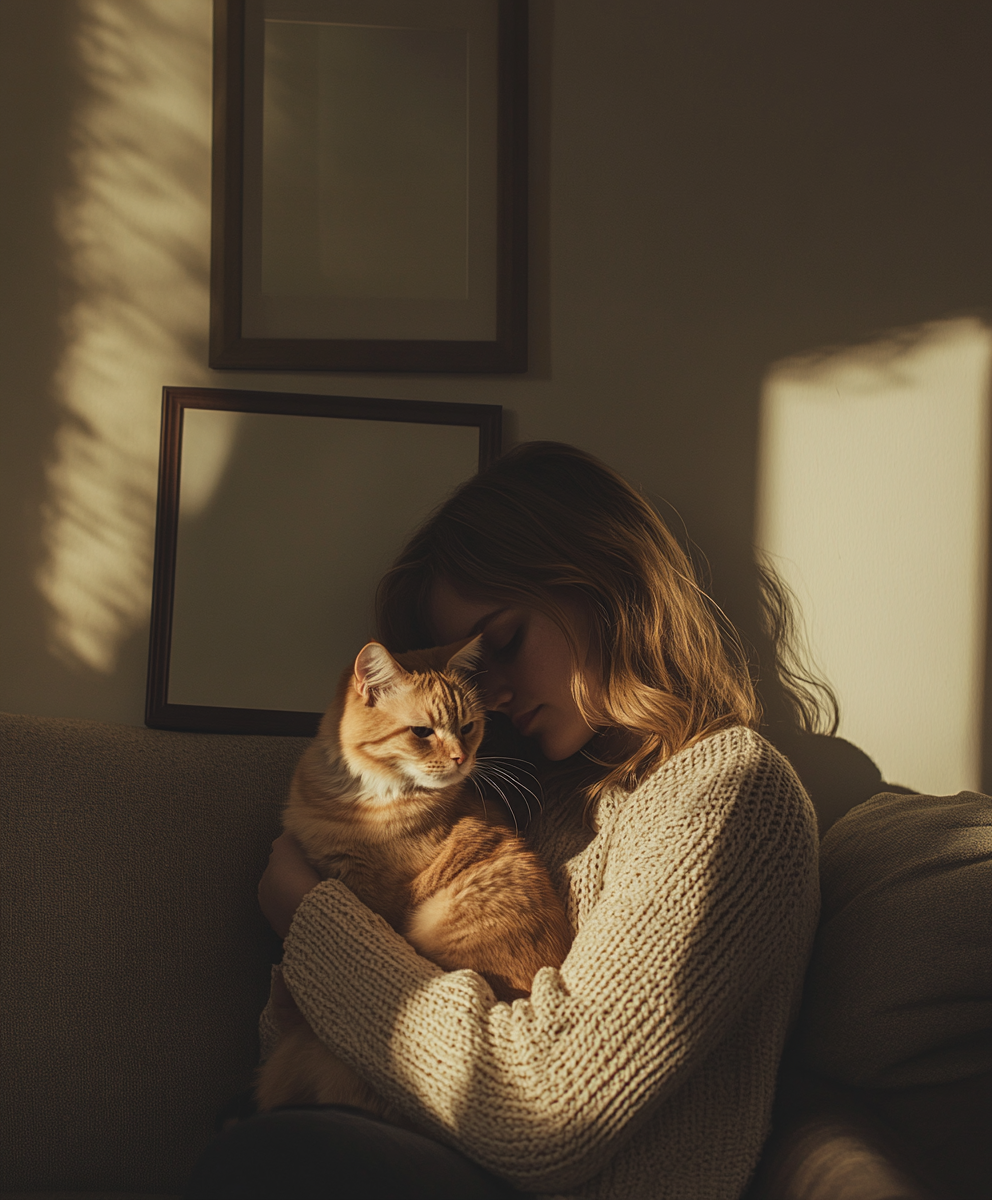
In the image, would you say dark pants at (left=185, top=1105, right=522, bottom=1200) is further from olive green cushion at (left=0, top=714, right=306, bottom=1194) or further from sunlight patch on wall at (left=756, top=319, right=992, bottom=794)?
sunlight patch on wall at (left=756, top=319, right=992, bottom=794)

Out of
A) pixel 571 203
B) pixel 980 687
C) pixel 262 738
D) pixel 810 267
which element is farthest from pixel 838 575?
pixel 262 738

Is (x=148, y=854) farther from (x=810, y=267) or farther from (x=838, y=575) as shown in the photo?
(x=810, y=267)

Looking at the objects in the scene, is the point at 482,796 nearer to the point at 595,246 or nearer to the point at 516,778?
the point at 516,778

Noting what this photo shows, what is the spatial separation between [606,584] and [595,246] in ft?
2.71

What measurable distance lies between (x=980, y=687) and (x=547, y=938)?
120cm

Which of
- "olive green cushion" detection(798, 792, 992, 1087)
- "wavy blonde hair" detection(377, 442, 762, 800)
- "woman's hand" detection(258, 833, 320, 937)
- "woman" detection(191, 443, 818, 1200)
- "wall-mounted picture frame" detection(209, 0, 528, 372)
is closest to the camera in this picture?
"woman" detection(191, 443, 818, 1200)

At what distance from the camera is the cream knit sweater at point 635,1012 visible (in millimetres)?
845

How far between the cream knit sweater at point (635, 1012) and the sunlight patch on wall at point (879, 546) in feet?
2.47

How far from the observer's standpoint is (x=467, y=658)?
121 cm

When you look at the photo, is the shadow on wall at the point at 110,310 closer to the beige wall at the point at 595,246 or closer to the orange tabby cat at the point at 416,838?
the beige wall at the point at 595,246

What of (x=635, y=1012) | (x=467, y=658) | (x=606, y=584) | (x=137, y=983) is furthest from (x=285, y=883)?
(x=606, y=584)

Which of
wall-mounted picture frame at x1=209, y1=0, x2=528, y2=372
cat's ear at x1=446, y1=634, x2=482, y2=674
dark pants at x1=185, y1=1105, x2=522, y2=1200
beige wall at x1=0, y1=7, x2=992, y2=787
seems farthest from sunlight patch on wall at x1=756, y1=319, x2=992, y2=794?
dark pants at x1=185, y1=1105, x2=522, y2=1200

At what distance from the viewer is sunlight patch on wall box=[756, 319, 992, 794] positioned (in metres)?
1.65

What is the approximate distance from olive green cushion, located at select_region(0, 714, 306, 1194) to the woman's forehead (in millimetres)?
434
